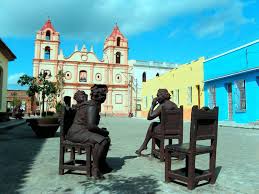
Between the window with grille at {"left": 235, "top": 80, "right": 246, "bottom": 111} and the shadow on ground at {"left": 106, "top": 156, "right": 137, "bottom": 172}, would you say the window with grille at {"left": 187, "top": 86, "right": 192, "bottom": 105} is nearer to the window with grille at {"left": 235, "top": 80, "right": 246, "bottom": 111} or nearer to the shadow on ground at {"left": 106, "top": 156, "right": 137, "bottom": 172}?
the window with grille at {"left": 235, "top": 80, "right": 246, "bottom": 111}

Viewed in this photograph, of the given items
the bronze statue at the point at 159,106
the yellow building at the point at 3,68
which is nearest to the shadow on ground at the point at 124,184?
the bronze statue at the point at 159,106

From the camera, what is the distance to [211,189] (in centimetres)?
406

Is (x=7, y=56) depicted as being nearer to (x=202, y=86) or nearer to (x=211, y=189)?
(x=202, y=86)

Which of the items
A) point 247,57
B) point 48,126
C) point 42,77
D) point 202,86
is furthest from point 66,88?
point 48,126

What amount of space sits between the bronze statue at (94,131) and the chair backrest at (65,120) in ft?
0.29

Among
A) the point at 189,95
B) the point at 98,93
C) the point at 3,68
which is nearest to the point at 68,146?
the point at 98,93

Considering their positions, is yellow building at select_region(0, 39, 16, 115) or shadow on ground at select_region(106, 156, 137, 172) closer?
shadow on ground at select_region(106, 156, 137, 172)

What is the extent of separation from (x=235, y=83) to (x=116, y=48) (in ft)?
111

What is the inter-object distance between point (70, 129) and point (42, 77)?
25.7 m

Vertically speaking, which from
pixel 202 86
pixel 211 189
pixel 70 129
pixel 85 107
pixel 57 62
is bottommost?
pixel 211 189

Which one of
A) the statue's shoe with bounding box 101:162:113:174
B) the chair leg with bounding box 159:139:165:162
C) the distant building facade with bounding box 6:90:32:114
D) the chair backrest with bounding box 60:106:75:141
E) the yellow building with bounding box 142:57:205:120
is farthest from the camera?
the distant building facade with bounding box 6:90:32:114

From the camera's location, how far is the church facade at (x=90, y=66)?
4975 centimetres

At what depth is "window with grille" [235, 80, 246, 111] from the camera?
20.3 m

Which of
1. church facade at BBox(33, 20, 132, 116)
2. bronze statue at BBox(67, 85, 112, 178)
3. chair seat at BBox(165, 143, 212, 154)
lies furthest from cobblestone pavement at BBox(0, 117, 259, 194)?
church facade at BBox(33, 20, 132, 116)
